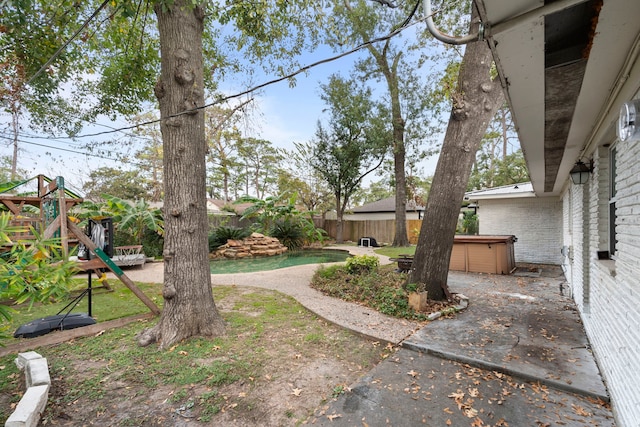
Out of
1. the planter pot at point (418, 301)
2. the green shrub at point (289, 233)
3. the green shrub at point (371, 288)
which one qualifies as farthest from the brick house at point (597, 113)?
the green shrub at point (289, 233)

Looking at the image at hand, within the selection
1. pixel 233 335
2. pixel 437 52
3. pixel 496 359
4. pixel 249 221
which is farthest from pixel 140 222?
pixel 437 52

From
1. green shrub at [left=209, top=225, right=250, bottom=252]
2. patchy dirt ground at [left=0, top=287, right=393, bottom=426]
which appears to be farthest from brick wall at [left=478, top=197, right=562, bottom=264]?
green shrub at [left=209, top=225, right=250, bottom=252]

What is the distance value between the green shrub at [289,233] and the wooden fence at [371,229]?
15.5 feet

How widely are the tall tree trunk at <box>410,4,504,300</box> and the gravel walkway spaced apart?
1169 mm

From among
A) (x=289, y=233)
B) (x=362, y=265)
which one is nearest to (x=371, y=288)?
(x=362, y=265)

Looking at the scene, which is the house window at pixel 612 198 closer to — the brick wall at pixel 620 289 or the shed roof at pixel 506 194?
the brick wall at pixel 620 289

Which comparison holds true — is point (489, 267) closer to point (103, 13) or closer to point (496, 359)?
point (496, 359)

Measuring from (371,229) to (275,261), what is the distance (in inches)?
345

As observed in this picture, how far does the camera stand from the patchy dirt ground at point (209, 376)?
7.53 ft

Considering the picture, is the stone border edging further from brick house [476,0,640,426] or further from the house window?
the house window

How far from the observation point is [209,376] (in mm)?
2820

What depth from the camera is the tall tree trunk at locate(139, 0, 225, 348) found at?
3.56 metres

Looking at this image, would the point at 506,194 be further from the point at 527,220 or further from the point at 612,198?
the point at 612,198

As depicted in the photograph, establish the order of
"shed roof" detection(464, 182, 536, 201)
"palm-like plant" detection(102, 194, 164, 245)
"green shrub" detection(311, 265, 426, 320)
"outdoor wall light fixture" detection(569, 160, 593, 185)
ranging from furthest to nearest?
"palm-like plant" detection(102, 194, 164, 245), "shed roof" detection(464, 182, 536, 201), "green shrub" detection(311, 265, 426, 320), "outdoor wall light fixture" detection(569, 160, 593, 185)
